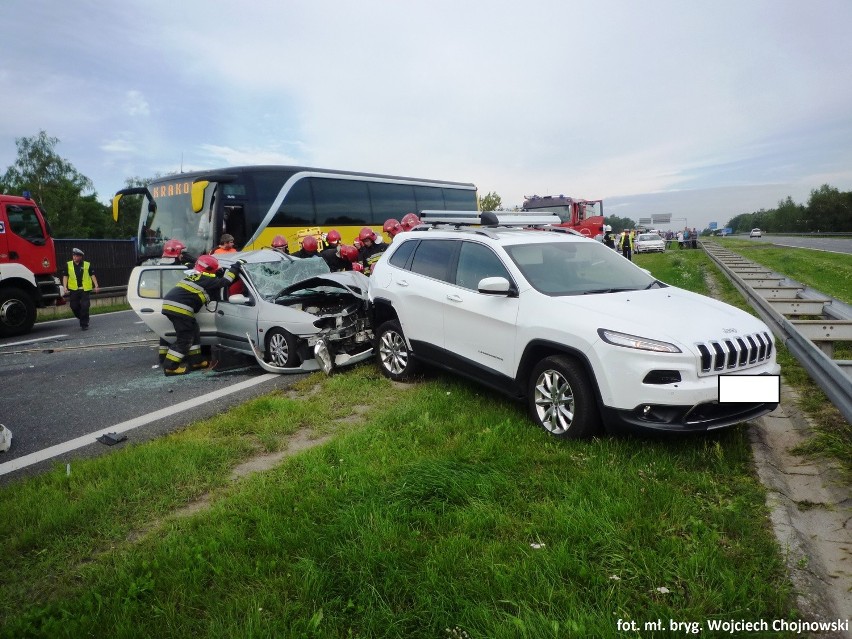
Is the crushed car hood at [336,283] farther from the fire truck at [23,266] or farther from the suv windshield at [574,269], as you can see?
the fire truck at [23,266]

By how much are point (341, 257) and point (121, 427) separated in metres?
6.02

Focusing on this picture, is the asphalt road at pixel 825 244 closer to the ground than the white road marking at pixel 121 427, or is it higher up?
higher up

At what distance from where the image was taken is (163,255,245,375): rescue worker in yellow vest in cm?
784

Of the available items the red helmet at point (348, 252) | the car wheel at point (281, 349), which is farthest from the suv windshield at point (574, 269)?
the red helmet at point (348, 252)

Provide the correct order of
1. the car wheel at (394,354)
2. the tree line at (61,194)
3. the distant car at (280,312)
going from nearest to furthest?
the car wheel at (394,354), the distant car at (280,312), the tree line at (61,194)

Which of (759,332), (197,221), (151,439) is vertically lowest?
(151,439)

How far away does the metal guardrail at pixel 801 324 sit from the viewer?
3840mm

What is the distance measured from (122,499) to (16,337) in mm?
10958

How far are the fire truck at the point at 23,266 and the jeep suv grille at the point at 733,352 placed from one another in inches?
530

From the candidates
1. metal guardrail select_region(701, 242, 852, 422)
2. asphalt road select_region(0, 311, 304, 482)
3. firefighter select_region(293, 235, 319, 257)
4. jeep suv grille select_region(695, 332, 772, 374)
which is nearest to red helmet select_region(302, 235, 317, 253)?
firefighter select_region(293, 235, 319, 257)

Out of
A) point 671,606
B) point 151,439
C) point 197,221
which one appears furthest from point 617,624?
point 197,221

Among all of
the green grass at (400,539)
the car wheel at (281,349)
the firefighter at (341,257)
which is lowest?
the green grass at (400,539)

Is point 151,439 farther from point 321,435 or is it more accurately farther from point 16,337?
point 16,337

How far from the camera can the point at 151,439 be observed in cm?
521
